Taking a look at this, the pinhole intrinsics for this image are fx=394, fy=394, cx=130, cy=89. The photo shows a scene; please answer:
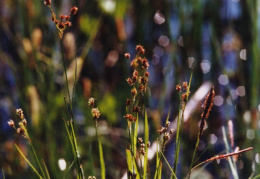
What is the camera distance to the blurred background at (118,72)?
3.24 feet

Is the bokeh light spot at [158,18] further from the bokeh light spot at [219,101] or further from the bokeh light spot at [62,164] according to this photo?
the bokeh light spot at [62,164]

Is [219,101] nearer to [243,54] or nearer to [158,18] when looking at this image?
[243,54]

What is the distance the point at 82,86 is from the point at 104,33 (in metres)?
0.26

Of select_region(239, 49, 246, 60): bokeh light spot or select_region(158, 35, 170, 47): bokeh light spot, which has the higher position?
select_region(158, 35, 170, 47): bokeh light spot

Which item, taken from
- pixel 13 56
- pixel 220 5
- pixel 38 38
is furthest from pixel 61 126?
pixel 220 5

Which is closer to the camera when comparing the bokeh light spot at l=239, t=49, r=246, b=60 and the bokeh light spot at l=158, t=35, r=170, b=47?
the bokeh light spot at l=239, t=49, r=246, b=60

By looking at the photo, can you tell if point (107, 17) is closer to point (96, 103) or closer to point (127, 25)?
point (127, 25)

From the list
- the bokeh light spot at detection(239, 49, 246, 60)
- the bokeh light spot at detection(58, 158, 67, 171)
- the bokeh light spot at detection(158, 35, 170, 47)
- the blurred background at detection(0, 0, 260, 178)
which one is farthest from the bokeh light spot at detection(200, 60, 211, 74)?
the bokeh light spot at detection(58, 158, 67, 171)

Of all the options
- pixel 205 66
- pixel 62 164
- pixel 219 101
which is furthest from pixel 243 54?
pixel 62 164

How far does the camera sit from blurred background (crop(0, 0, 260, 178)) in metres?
0.99

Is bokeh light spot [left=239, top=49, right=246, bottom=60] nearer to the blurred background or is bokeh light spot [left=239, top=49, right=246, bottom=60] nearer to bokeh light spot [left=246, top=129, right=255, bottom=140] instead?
the blurred background

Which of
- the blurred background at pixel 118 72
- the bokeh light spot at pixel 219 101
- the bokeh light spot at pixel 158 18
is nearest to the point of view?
the blurred background at pixel 118 72

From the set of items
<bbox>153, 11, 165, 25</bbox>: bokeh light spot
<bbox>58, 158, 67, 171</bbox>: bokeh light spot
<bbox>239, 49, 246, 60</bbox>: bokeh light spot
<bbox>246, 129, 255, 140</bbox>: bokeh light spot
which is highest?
<bbox>153, 11, 165, 25</bbox>: bokeh light spot

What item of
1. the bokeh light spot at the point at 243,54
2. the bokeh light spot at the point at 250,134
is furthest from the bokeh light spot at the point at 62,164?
the bokeh light spot at the point at 243,54
